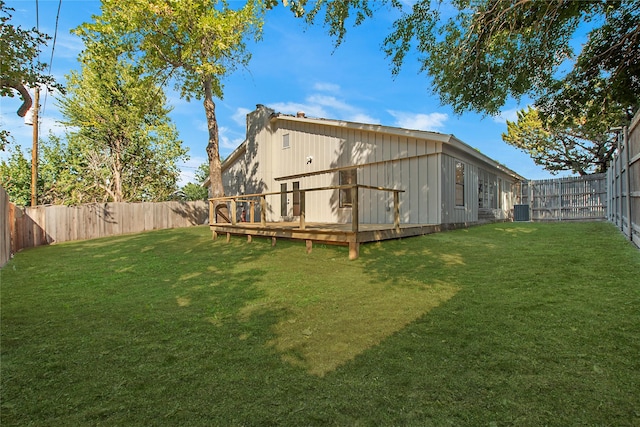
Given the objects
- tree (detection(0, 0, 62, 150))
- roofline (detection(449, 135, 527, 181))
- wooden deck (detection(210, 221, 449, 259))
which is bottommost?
wooden deck (detection(210, 221, 449, 259))

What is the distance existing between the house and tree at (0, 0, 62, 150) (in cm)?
639

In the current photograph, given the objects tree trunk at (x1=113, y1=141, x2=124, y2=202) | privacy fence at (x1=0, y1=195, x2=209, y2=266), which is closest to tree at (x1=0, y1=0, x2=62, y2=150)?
privacy fence at (x1=0, y1=195, x2=209, y2=266)

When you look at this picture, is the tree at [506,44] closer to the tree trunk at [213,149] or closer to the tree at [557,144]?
the tree trunk at [213,149]

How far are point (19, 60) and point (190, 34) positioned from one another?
24.6ft

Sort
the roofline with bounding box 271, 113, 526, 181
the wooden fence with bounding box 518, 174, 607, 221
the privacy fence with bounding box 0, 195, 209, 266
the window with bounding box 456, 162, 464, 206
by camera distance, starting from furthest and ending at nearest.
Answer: the wooden fence with bounding box 518, 174, 607, 221 < the privacy fence with bounding box 0, 195, 209, 266 < the window with bounding box 456, 162, 464, 206 < the roofline with bounding box 271, 113, 526, 181

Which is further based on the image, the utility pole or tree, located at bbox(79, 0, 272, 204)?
the utility pole

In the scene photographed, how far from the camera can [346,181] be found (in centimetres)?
1147

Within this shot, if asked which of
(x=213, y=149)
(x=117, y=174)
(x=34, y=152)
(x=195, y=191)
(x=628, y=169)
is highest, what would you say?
(x=34, y=152)

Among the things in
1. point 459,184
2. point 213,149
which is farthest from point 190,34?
point 459,184

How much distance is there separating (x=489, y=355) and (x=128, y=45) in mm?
18350

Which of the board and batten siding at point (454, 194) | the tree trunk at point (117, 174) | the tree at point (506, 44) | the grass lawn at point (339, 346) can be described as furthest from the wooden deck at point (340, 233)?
the tree trunk at point (117, 174)

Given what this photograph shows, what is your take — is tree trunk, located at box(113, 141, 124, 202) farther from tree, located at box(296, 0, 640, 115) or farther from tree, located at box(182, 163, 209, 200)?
tree, located at box(296, 0, 640, 115)

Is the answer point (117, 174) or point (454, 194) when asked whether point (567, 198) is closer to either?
point (454, 194)

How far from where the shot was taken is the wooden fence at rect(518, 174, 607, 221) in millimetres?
15695
